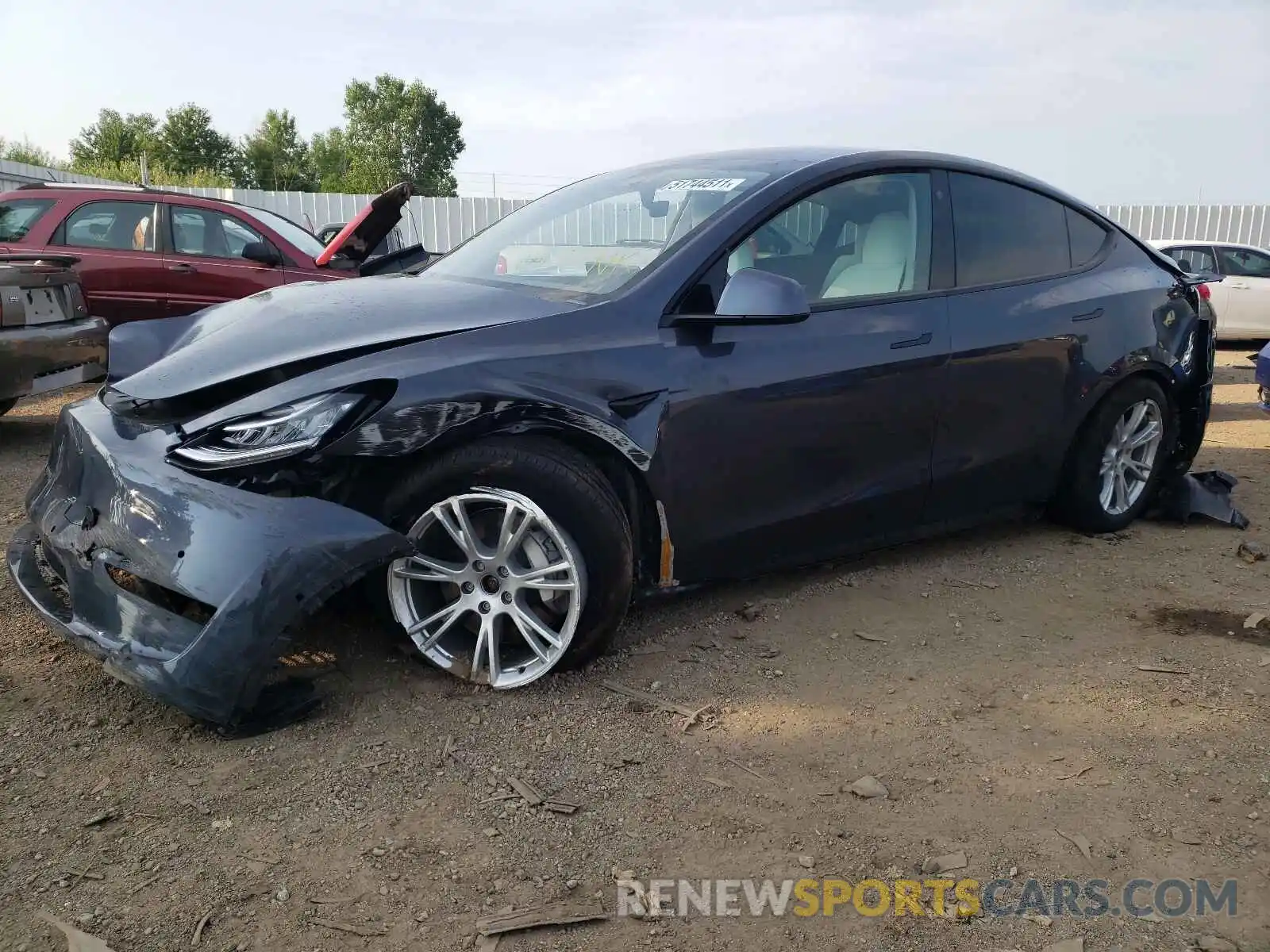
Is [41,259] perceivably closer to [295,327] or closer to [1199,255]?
[295,327]

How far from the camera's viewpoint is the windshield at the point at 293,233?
8.12 m

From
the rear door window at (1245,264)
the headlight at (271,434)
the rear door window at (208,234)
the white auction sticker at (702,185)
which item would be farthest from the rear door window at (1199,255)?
the headlight at (271,434)

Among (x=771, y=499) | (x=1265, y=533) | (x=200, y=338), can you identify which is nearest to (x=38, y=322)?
(x=200, y=338)

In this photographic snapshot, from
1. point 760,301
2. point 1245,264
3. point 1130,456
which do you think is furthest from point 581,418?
point 1245,264

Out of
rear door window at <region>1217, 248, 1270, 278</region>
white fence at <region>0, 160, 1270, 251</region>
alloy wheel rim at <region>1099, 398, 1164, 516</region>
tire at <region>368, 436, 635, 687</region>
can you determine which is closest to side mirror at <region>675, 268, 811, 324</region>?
tire at <region>368, 436, 635, 687</region>

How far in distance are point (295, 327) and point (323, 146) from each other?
3063 inches

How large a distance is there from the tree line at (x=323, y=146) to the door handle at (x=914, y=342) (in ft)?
211

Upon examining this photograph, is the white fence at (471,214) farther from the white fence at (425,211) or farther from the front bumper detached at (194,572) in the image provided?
the front bumper detached at (194,572)

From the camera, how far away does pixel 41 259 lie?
680 cm

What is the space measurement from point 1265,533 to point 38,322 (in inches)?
262

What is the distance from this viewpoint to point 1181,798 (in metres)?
2.40

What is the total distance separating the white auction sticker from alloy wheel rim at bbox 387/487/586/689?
1.39m

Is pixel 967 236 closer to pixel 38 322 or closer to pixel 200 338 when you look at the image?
pixel 200 338

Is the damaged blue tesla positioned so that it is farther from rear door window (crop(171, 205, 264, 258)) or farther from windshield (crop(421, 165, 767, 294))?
rear door window (crop(171, 205, 264, 258))
